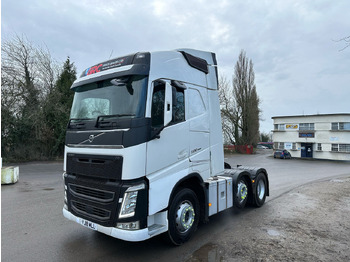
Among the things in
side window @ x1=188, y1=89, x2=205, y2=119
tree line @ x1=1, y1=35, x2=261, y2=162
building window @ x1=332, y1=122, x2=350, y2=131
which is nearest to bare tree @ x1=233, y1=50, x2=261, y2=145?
building window @ x1=332, y1=122, x2=350, y2=131

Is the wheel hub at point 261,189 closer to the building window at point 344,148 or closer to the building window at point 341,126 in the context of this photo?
the building window at point 344,148

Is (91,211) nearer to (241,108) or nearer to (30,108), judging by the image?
(30,108)

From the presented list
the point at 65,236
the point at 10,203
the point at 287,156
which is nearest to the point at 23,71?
the point at 10,203

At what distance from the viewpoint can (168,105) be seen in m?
3.87

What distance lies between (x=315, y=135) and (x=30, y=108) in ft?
131

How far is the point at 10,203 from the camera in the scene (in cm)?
727

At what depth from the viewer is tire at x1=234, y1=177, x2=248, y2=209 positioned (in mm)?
6092

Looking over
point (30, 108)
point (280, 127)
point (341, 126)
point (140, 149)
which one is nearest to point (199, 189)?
point (140, 149)

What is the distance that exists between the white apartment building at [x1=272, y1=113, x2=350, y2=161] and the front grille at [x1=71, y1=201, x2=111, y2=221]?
4148 cm

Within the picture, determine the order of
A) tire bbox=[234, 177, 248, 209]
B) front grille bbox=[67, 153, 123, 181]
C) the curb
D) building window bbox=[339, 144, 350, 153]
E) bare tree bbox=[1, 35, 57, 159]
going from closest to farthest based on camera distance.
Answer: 1. front grille bbox=[67, 153, 123, 181]
2. tire bbox=[234, 177, 248, 209]
3. the curb
4. bare tree bbox=[1, 35, 57, 159]
5. building window bbox=[339, 144, 350, 153]

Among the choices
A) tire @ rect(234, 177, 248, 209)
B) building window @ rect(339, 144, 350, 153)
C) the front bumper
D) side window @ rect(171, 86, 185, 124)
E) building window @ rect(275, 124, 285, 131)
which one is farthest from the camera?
building window @ rect(275, 124, 285, 131)

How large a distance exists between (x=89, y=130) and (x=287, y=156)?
40.2m

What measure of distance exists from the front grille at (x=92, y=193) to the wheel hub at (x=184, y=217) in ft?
4.26

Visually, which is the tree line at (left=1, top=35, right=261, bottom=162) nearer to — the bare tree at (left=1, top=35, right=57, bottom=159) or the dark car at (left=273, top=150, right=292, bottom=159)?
the bare tree at (left=1, top=35, right=57, bottom=159)
